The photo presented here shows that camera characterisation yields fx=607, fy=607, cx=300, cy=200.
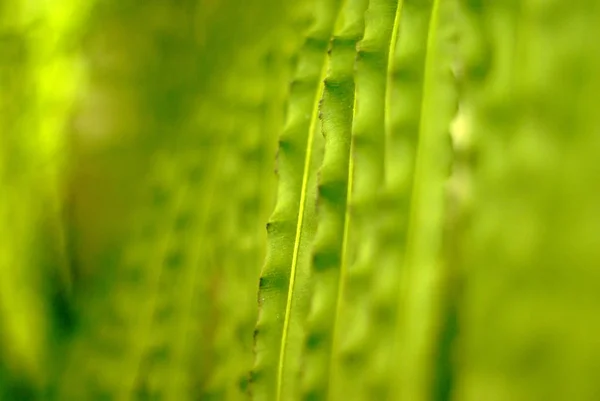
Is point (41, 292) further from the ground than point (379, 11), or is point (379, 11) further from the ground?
point (379, 11)

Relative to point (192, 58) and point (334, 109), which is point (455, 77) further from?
point (192, 58)

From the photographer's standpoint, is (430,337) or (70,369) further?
(70,369)

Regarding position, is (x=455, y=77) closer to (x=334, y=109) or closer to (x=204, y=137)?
(x=334, y=109)

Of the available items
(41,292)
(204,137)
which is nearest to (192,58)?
(204,137)

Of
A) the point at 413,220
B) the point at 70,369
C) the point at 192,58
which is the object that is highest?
the point at 192,58

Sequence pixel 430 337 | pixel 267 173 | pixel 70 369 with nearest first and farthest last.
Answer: pixel 430 337
pixel 267 173
pixel 70 369

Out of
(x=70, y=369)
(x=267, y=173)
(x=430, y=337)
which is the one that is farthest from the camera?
(x=70, y=369)

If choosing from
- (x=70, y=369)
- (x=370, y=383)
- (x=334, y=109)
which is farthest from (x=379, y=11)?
(x=70, y=369)
